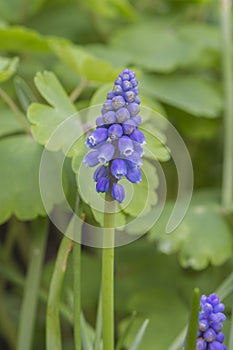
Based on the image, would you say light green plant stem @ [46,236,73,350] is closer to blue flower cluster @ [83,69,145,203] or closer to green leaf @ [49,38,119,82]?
blue flower cluster @ [83,69,145,203]

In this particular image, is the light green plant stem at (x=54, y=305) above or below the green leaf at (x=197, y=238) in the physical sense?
above

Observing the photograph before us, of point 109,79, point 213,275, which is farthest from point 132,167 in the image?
point 213,275

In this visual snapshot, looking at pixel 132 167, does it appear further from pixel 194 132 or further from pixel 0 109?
pixel 194 132

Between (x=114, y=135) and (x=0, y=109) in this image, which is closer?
(x=114, y=135)

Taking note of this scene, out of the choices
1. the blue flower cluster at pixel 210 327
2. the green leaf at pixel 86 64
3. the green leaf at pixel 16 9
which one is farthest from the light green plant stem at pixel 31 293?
the green leaf at pixel 16 9

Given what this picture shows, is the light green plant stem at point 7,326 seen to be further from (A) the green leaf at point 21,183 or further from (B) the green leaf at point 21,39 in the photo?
(B) the green leaf at point 21,39

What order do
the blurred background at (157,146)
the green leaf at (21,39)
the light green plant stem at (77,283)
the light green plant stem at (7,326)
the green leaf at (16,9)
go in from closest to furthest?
the light green plant stem at (77,283), the blurred background at (157,146), the green leaf at (21,39), the light green plant stem at (7,326), the green leaf at (16,9)
